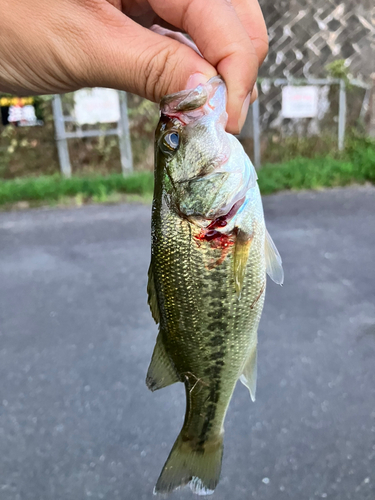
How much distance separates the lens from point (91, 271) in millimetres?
5344

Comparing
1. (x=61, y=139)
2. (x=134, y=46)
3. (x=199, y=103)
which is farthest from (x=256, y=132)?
(x=199, y=103)

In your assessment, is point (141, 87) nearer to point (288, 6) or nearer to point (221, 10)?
point (221, 10)

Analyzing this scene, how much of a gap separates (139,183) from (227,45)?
6.76m

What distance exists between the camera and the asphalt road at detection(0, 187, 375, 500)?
265cm

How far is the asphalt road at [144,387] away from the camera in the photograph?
265cm

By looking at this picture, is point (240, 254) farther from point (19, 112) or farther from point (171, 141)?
point (19, 112)

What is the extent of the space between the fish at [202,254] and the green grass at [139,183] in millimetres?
6333

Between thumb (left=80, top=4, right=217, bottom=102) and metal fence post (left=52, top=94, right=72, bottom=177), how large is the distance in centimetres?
790

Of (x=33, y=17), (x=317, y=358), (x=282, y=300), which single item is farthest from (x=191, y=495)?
(x=33, y=17)

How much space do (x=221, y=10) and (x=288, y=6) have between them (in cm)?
982

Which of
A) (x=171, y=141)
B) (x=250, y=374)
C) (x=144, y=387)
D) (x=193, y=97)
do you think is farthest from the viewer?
(x=144, y=387)

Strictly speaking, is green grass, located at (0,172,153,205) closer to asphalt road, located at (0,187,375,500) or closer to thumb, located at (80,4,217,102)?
asphalt road, located at (0,187,375,500)

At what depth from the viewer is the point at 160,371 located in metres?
1.56

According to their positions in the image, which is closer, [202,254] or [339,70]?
[202,254]
